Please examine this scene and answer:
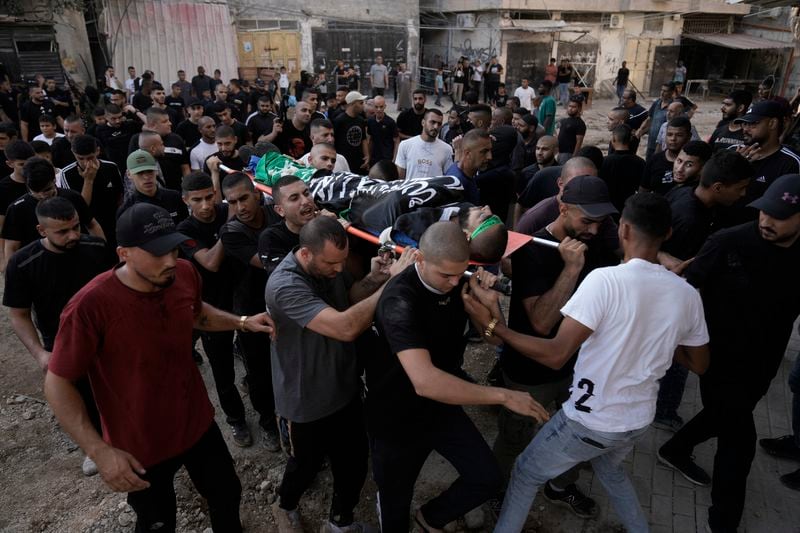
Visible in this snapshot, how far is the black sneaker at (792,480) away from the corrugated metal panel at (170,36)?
21.5 meters

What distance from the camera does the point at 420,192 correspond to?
339cm

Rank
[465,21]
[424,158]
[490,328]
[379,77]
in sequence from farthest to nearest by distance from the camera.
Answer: [465,21] → [379,77] → [424,158] → [490,328]

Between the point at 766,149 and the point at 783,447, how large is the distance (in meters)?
2.67

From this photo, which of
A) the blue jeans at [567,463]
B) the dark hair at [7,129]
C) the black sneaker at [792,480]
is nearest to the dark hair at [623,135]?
the black sneaker at [792,480]

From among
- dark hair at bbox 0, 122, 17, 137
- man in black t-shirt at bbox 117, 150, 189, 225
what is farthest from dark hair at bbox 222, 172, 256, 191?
dark hair at bbox 0, 122, 17, 137

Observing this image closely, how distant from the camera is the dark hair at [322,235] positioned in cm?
284

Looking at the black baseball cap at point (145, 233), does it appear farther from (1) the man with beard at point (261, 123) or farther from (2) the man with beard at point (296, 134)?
(1) the man with beard at point (261, 123)

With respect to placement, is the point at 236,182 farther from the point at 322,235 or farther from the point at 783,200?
the point at 783,200

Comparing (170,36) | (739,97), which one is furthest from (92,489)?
(170,36)

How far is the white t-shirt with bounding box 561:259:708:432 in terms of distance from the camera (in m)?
Result: 2.56

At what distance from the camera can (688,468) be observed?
12.4 feet

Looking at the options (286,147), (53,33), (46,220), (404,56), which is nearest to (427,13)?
(404,56)

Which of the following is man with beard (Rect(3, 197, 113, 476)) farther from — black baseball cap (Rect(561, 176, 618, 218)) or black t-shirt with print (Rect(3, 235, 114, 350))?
black baseball cap (Rect(561, 176, 618, 218))

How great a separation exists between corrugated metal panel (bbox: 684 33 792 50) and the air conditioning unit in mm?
10286
